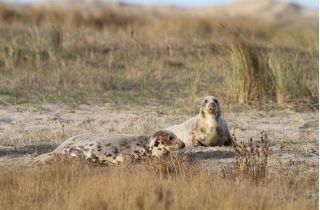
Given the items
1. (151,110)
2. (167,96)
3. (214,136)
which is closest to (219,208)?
(214,136)

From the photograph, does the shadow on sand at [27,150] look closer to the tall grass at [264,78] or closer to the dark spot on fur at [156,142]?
the dark spot on fur at [156,142]

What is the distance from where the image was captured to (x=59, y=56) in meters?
20.2

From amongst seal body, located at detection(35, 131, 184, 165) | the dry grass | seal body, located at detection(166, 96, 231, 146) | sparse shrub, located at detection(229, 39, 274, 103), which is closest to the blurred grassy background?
sparse shrub, located at detection(229, 39, 274, 103)

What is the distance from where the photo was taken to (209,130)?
1174 centimetres

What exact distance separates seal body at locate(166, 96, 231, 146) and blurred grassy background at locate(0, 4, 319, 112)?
3.47 metres

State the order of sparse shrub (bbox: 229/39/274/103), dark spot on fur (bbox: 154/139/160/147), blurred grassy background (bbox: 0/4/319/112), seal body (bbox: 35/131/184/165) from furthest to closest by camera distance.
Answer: blurred grassy background (bbox: 0/4/319/112) → sparse shrub (bbox: 229/39/274/103) → dark spot on fur (bbox: 154/139/160/147) → seal body (bbox: 35/131/184/165)

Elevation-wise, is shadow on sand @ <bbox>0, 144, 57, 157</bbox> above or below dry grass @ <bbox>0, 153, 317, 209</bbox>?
above

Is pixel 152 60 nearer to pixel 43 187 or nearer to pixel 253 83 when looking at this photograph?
pixel 253 83

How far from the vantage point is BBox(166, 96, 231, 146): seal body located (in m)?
11.7

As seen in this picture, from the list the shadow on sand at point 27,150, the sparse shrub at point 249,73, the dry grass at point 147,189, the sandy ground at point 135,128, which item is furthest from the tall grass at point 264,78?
the dry grass at point 147,189

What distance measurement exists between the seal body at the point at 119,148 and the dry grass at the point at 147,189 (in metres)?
0.87

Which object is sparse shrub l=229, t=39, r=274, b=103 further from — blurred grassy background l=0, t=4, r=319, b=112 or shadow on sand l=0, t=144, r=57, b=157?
shadow on sand l=0, t=144, r=57, b=157

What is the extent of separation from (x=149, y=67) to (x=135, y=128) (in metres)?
6.53

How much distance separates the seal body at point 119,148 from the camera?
1042cm
